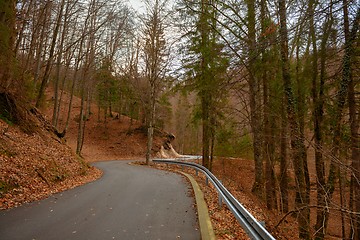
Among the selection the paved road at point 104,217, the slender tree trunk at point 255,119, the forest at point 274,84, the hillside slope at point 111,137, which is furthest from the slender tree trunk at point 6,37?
the hillside slope at point 111,137

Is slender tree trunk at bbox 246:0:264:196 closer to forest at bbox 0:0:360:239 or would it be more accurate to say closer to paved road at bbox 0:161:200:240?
forest at bbox 0:0:360:239

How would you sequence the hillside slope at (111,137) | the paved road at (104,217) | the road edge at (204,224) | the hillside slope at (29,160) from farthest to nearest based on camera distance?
the hillside slope at (111,137), the hillside slope at (29,160), the paved road at (104,217), the road edge at (204,224)

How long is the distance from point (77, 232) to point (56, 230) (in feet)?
1.49

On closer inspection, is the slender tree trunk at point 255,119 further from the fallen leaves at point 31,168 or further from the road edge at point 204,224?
the fallen leaves at point 31,168

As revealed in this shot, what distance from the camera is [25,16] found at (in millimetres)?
13844

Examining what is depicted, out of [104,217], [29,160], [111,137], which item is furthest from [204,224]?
[111,137]

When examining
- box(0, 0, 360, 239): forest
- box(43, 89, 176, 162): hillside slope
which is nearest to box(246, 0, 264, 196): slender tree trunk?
box(0, 0, 360, 239): forest

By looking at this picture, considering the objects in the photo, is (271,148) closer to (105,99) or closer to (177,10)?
(177,10)

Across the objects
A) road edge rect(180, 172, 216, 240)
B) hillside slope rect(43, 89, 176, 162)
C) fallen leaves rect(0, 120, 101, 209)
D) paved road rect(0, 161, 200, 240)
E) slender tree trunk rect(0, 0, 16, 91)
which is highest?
slender tree trunk rect(0, 0, 16, 91)

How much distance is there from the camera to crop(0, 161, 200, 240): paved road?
523 centimetres

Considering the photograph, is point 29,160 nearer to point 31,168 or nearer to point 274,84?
point 31,168

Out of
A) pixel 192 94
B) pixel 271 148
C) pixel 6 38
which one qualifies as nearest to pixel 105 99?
pixel 192 94

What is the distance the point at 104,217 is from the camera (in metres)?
6.46

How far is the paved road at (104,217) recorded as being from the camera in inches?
206
